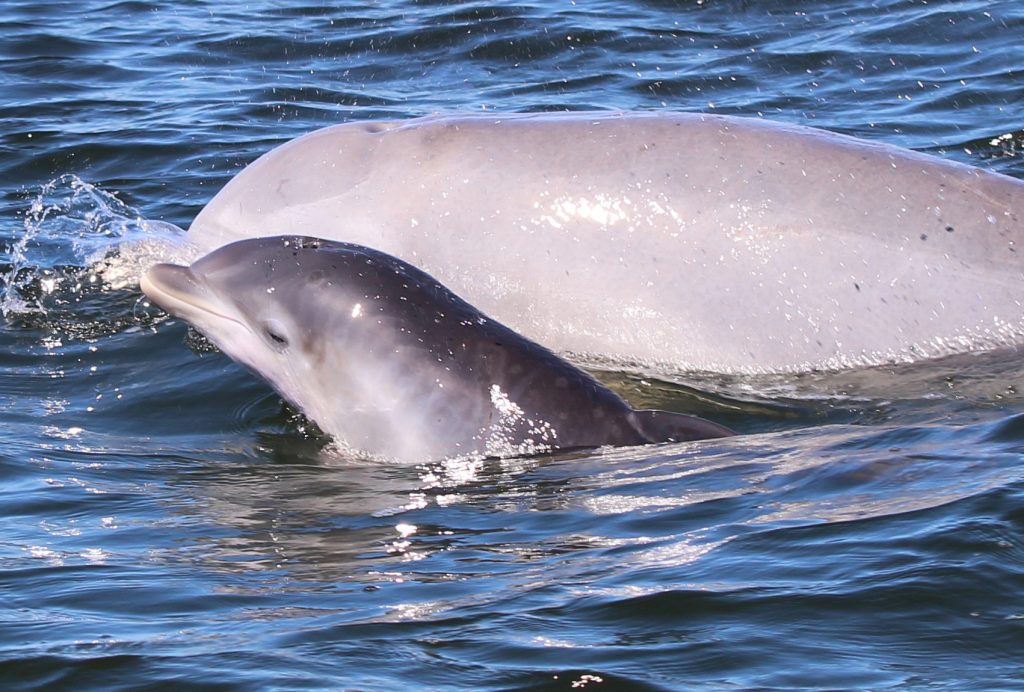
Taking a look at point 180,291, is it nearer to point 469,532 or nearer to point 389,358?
point 389,358

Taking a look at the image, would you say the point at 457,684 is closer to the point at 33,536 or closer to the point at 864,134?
the point at 33,536

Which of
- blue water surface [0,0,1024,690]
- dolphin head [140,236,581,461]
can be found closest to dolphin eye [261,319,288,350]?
dolphin head [140,236,581,461]

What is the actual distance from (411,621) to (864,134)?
385 inches

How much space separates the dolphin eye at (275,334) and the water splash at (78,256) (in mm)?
2084

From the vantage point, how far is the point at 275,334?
7301mm

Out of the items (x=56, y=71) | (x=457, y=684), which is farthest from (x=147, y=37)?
(x=457, y=684)

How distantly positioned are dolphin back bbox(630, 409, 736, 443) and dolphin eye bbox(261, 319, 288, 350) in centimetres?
145

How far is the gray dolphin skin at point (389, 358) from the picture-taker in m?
7.02

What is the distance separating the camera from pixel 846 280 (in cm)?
827

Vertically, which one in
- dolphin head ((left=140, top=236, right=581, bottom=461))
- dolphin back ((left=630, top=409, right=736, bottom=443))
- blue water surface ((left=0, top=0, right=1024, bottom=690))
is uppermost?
dolphin head ((left=140, top=236, right=581, bottom=461))

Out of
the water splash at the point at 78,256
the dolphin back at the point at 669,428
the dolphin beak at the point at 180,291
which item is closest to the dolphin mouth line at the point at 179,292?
the dolphin beak at the point at 180,291

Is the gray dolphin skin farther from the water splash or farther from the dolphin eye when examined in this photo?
the water splash

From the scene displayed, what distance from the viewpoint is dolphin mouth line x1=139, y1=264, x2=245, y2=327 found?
7414 mm

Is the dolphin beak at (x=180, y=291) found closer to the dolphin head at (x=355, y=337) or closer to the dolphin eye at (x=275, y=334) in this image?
the dolphin head at (x=355, y=337)
